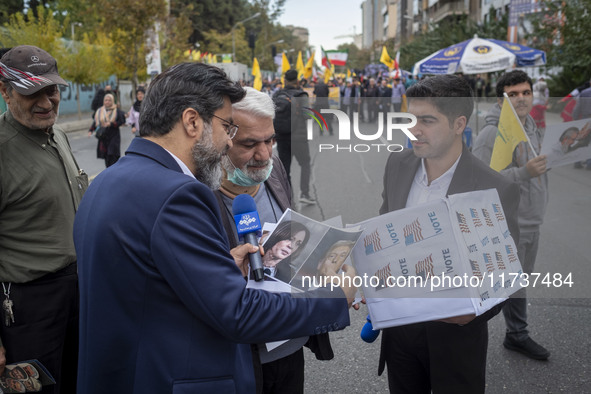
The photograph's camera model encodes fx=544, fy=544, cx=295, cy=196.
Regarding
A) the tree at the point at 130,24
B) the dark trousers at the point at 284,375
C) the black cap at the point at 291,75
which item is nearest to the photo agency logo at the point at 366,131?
the dark trousers at the point at 284,375

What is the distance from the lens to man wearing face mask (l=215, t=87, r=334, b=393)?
2.04 m

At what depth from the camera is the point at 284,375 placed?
2143 mm

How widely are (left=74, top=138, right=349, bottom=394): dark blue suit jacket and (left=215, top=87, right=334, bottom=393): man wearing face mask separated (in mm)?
523

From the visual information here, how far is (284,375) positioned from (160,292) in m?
0.92

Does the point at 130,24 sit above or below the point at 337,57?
above

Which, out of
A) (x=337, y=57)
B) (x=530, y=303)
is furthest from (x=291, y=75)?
(x=337, y=57)

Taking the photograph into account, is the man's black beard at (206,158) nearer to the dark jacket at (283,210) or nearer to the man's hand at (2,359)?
the dark jacket at (283,210)

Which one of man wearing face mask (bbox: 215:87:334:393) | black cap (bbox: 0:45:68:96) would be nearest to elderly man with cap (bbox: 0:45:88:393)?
black cap (bbox: 0:45:68:96)

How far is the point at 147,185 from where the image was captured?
139 centimetres

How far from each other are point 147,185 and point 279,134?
599 centimetres

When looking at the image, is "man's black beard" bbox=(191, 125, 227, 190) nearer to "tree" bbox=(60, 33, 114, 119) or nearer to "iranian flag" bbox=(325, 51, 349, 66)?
"tree" bbox=(60, 33, 114, 119)

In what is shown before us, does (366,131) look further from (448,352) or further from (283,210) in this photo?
(448,352)

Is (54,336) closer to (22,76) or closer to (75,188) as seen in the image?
(75,188)

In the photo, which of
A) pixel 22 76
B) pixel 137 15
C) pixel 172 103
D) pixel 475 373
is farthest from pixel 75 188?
pixel 137 15
